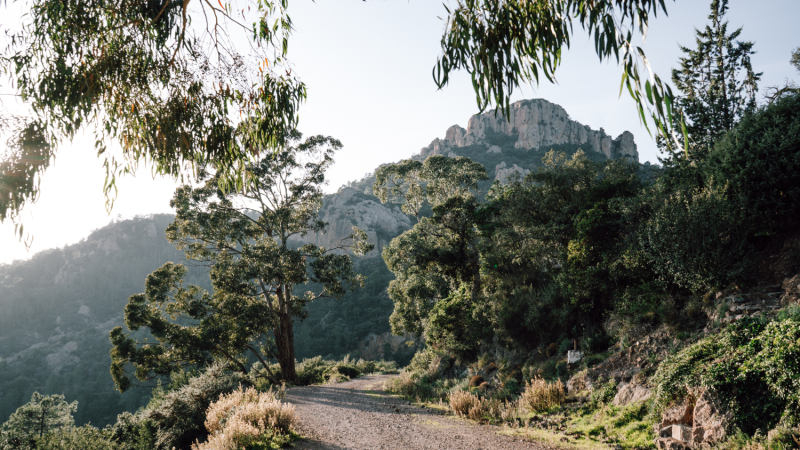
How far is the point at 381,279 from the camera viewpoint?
60906 millimetres

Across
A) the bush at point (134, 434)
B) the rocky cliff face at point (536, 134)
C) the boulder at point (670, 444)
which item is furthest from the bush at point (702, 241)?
the rocky cliff face at point (536, 134)

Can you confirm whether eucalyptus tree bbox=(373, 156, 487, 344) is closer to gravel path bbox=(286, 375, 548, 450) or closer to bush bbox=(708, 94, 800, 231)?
gravel path bbox=(286, 375, 548, 450)

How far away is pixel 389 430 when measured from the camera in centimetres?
778

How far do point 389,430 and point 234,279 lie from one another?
1262cm

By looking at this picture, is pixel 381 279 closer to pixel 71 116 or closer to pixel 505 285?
pixel 505 285

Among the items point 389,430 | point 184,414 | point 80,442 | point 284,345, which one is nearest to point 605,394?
point 389,430

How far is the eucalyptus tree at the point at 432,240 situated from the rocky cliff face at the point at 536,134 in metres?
74.1

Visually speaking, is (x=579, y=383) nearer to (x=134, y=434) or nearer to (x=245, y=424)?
(x=245, y=424)

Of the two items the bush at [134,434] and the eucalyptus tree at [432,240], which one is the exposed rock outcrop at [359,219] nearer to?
the eucalyptus tree at [432,240]

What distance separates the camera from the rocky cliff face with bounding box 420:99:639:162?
95.9 m

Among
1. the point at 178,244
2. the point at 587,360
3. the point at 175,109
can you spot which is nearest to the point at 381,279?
the point at 178,244

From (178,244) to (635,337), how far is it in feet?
66.6

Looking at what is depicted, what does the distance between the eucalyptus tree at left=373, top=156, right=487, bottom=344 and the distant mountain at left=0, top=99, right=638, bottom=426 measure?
694 inches

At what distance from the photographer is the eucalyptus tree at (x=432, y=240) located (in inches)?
750
